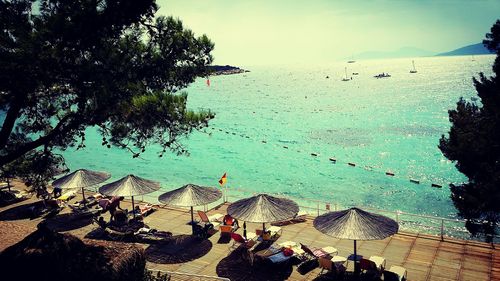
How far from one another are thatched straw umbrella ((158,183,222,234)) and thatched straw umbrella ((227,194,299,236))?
1651 mm

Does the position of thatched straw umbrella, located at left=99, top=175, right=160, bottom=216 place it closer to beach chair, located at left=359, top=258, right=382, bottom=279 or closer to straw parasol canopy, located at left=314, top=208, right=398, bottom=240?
straw parasol canopy, located at left=314, top=208, right=398, bottom=240

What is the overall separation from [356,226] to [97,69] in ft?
31.7

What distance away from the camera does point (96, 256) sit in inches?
397

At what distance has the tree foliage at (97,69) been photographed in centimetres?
852

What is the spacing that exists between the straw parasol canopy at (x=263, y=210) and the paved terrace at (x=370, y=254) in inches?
71.1

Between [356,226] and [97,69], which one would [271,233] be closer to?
[356,226]

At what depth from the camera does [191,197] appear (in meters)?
15.9

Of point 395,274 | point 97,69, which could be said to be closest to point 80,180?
point 97,69

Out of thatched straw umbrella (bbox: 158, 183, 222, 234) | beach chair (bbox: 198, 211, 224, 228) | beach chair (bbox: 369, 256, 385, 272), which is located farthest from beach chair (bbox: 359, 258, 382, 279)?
beach chair (bbox: 198, 211, 224, 228)

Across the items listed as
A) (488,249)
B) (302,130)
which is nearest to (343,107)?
(302,130)

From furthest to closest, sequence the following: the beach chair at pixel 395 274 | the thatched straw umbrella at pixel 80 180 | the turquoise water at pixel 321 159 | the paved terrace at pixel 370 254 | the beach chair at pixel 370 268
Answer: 1. the turquoise water at pixel 321 159
2. the thatched straw umbrella at pixel 80 180
3. the paved terrace at pixel 370 254
4. the beach chair at pixel 370 268
5. the beach chair at pixel 395 274

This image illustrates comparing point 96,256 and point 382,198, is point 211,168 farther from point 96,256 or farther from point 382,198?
point 96,256

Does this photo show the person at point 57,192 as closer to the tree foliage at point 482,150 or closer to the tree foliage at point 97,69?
the tree foliage at point 97,69

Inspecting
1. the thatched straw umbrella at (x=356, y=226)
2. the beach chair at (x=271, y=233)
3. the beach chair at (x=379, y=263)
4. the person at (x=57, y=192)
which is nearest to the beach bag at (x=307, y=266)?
the thatched straw umbrella at (x=356, y=226)
